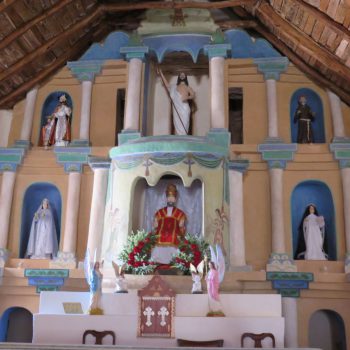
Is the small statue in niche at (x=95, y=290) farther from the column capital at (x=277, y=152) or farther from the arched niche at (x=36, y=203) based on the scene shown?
the column capital at (x=277, y=152)

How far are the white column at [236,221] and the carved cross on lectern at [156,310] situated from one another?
264 cm

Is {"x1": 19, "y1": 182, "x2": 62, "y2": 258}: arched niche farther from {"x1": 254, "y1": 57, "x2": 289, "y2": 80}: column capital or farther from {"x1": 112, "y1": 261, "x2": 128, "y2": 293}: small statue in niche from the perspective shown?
{"x1": 254, "y1": 57, "x2": 289, "y2": 80}: column capital

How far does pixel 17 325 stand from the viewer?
43.3 ft

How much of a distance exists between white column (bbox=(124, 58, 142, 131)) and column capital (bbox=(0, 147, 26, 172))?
253 centimetres

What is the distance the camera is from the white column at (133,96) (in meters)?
13.6

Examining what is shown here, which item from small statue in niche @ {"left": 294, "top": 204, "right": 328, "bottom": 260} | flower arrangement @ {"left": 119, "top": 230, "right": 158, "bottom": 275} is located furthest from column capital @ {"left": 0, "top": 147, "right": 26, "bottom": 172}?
small statue in niche @ {"left": 294, "top": 204, "right": 328, "bottom": 260}

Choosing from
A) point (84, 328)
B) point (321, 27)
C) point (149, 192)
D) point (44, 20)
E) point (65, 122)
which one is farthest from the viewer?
point (65, 122)

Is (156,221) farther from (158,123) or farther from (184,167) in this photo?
(158,123)

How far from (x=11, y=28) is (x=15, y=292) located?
5.53 metres

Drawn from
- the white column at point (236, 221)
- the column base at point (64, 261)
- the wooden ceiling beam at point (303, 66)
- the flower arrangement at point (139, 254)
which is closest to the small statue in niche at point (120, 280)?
the flower arrangement at point (139, 254)

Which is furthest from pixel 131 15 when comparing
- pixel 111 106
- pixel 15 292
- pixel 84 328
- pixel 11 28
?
pixel 84 328

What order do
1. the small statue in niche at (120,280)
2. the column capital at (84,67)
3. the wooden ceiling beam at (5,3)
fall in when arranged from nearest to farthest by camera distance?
the small statue in niche at (120,280)
the wooden ceiling beam at (5,3)
the column capital at (84,67)

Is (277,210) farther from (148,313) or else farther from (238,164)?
(148,313)

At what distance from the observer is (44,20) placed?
12.5m
